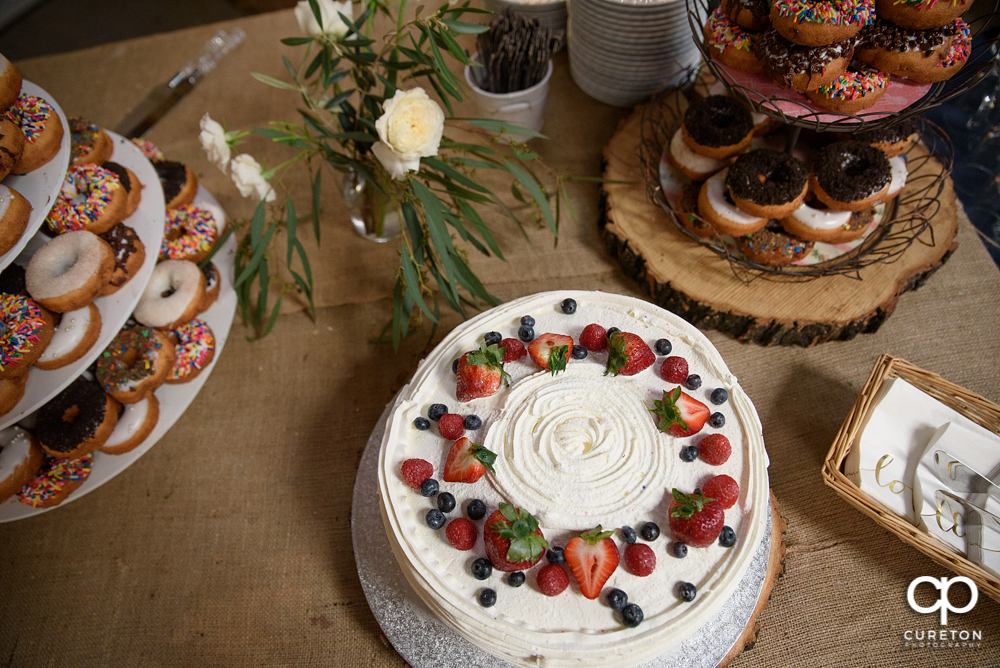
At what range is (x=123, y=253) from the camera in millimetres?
1832

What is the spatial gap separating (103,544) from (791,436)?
2272 mm

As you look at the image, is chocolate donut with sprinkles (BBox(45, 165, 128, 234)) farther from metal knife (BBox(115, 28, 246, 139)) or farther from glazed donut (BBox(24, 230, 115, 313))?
metal knife (BBox(115, 28, 246, 139))

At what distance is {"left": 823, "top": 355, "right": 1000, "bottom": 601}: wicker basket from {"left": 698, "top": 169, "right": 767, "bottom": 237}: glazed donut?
22.4 inches

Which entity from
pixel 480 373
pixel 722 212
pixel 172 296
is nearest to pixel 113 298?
pixel 172 296

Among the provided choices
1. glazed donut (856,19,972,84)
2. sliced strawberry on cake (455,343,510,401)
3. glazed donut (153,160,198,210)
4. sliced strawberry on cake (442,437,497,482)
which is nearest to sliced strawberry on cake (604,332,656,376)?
sliced strawberry on cake (455,343,510,401)

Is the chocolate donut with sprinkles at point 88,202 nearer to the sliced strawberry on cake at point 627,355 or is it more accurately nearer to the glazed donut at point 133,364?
the glazed donut at point 133,364

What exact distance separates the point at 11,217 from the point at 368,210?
109 centimetres

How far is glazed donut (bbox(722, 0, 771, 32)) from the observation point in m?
1.76

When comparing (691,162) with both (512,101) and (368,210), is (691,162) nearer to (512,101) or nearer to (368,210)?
(512,101)

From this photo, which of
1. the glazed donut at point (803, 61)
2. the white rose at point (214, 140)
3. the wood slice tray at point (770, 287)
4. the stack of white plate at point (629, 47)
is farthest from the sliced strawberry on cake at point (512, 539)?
the stack of white plate at point (629, 47)

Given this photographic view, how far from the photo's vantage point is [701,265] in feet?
6.92

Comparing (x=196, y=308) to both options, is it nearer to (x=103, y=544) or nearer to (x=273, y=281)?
(x=273, y=281)

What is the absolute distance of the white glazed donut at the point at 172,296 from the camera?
2.03m

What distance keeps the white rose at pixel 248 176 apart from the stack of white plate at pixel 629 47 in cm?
147
